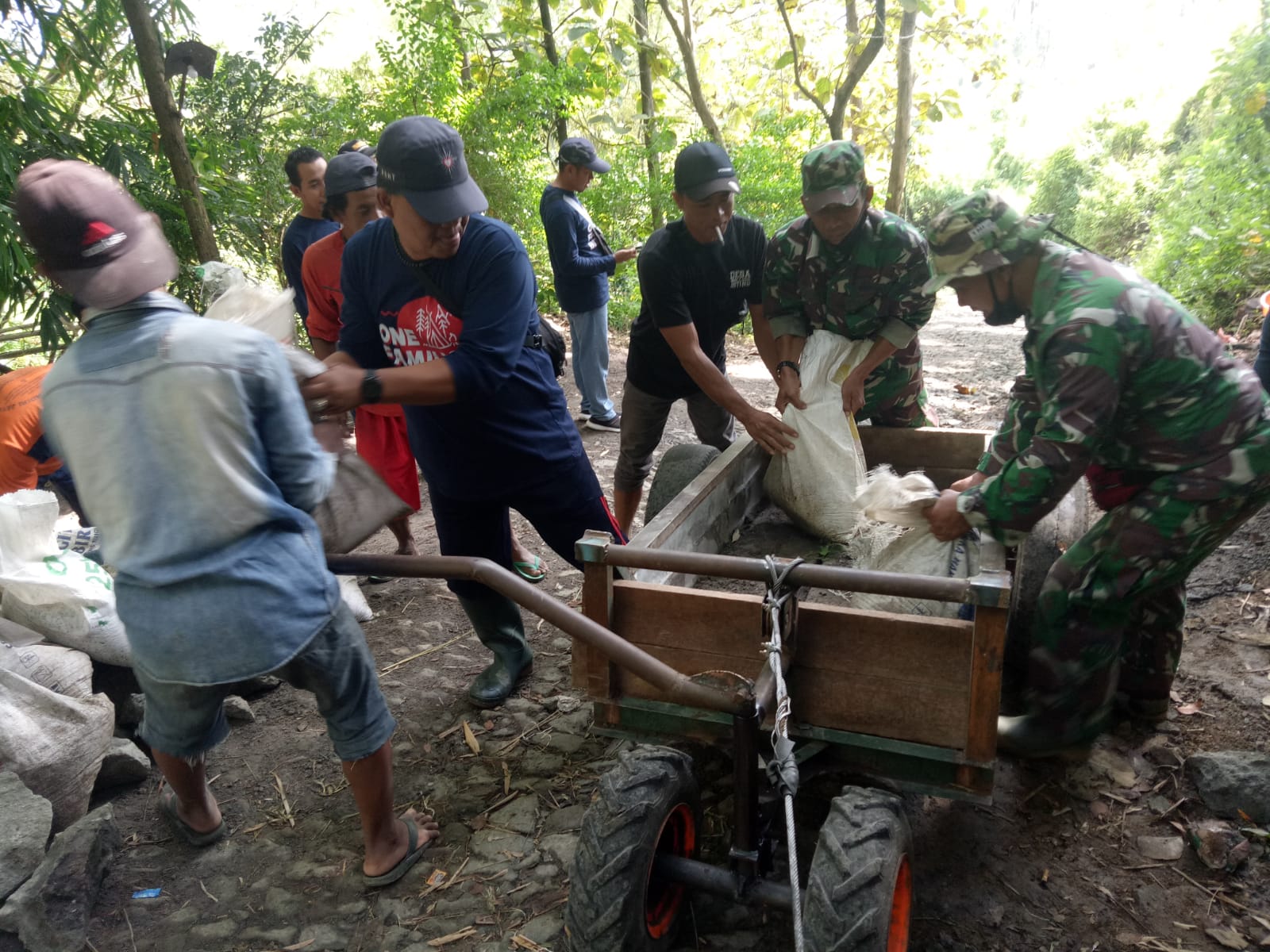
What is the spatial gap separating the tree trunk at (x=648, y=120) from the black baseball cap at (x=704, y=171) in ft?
20.9

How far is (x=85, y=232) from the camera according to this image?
5.51 ft

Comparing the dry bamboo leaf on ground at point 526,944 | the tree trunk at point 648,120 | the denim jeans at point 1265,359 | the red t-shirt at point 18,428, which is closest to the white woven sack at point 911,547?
the dry bamboo leaf on ground at point 526,944

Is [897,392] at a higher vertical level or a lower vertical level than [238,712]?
higher

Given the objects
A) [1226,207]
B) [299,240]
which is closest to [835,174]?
[299,240]

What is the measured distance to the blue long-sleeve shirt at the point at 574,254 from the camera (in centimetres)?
636

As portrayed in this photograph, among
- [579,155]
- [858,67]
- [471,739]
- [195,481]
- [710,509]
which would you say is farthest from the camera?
[858,67]

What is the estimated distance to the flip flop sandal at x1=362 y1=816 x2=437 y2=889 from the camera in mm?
2594

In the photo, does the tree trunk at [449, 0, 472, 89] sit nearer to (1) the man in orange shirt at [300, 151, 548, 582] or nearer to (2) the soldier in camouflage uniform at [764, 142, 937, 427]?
(1) the man in orange shirt at [300, 151, 548, 582]

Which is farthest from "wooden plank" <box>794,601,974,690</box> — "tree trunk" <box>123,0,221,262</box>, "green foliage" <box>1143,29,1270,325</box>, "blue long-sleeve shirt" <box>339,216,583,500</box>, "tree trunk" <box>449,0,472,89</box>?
"tree trunk" <box>449,0,472,89</box>

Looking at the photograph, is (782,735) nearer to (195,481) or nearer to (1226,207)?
(195,481)

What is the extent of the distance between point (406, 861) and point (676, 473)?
1866 millimetres

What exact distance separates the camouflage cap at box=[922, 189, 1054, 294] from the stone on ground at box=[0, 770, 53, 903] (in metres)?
3.10

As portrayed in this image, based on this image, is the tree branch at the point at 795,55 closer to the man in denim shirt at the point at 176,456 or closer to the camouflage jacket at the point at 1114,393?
the camouflage jacket at the point at 1114,393

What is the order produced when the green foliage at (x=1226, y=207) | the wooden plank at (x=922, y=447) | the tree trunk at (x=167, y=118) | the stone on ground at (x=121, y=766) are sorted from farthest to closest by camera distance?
the green foliage at (x=1226, y=207) → the tree trunk at (x=167, y=118) → the wooden plank at (x=922, y=447) → the stone on ground at (x=121, y=766)
